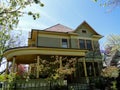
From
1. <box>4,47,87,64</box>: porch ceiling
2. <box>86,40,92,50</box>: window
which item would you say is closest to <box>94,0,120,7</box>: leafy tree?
<box>4,47,87,64</box>: porch ceiling

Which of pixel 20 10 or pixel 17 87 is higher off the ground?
pixel 20 10

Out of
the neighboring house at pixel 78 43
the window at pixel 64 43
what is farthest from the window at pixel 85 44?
the window at pixel 64 43

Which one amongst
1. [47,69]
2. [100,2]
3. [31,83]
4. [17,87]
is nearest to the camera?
[100,2]

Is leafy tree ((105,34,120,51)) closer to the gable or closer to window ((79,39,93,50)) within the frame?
the gable

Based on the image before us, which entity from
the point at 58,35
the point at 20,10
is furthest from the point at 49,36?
the point at 20,10

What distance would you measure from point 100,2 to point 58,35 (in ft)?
40.1

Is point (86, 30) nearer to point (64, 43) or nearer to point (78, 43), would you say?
point (78, 43)

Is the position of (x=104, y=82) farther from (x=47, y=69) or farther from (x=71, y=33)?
(x=71, y=33)

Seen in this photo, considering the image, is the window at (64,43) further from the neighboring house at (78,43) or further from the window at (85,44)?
the window at (85,44)

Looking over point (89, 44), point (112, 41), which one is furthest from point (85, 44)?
point (112, 41)

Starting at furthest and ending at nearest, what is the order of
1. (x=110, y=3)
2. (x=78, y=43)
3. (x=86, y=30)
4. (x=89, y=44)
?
(x=86, y=30) < (x=89, y=44) < (x=78, y=43) < (x=110, y=3)

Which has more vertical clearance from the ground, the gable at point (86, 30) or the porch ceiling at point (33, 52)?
the gable at point (86, 30)

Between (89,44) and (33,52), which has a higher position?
(89,44)

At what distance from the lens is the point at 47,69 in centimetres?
1495
